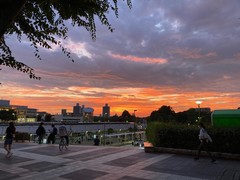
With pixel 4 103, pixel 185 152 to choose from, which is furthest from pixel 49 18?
pixel 4 103

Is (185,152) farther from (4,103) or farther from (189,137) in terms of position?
(4,103)

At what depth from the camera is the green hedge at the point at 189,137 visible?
13.2 meters

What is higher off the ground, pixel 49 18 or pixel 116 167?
pixel 49 18

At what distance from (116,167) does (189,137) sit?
16.5 feet

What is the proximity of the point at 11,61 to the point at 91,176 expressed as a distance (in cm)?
570

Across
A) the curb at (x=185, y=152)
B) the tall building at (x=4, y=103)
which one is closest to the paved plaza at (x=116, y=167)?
the curb at (x=185, y=152)

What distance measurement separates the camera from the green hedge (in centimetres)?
1323

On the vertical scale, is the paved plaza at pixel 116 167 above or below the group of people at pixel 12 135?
below

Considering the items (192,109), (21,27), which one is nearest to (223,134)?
(21,27)

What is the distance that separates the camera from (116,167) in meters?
11.2

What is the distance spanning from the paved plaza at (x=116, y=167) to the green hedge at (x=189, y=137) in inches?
39.3

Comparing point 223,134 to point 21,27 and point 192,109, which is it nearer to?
point 21,27

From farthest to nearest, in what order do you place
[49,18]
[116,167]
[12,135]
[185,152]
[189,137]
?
1. [12,135]
2. [189,137]
3. [185,152]
4. [116,167]
5. [49,18]

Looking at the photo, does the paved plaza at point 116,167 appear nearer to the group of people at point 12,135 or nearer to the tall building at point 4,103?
the group of people at point 12,135
